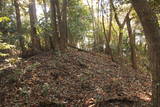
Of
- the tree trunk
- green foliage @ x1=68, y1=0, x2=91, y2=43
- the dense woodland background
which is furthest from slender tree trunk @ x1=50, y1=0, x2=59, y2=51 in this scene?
green foliage @ x1=68, y1=0, x2=91, y2=43

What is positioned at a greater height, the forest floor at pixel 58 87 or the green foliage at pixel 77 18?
the green foliage at pixel 77 18

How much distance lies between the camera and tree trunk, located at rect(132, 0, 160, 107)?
4727 millimetres

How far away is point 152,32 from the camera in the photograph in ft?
15.5

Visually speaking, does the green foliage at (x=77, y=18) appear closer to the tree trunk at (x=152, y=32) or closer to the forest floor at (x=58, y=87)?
the forest floor at (x=58, y=87)

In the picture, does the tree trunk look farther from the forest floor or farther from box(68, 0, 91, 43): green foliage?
box(68, 0, 91, 43): green foliage

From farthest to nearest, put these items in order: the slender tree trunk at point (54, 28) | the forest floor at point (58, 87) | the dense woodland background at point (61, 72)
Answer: the slender tree trunk at point (54, 28)
the forest floor at point (58, 87)
the dense woodland background at point (61, 72)

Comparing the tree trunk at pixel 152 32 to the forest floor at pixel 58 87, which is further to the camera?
the forest floor at pixel 58 87

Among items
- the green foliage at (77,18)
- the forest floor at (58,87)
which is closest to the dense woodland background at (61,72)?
the forest floor at (58,87)

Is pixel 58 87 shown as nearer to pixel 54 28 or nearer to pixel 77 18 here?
pixel 54 28

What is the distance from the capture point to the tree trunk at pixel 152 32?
4.73 metres

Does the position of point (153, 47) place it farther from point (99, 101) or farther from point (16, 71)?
point (16, 71)

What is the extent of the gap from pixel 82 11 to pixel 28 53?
36.0ft

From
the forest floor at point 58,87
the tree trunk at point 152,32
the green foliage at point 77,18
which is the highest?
the green foliage at point 77,18

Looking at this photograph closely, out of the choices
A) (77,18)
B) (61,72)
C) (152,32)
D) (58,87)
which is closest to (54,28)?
(61,72)
